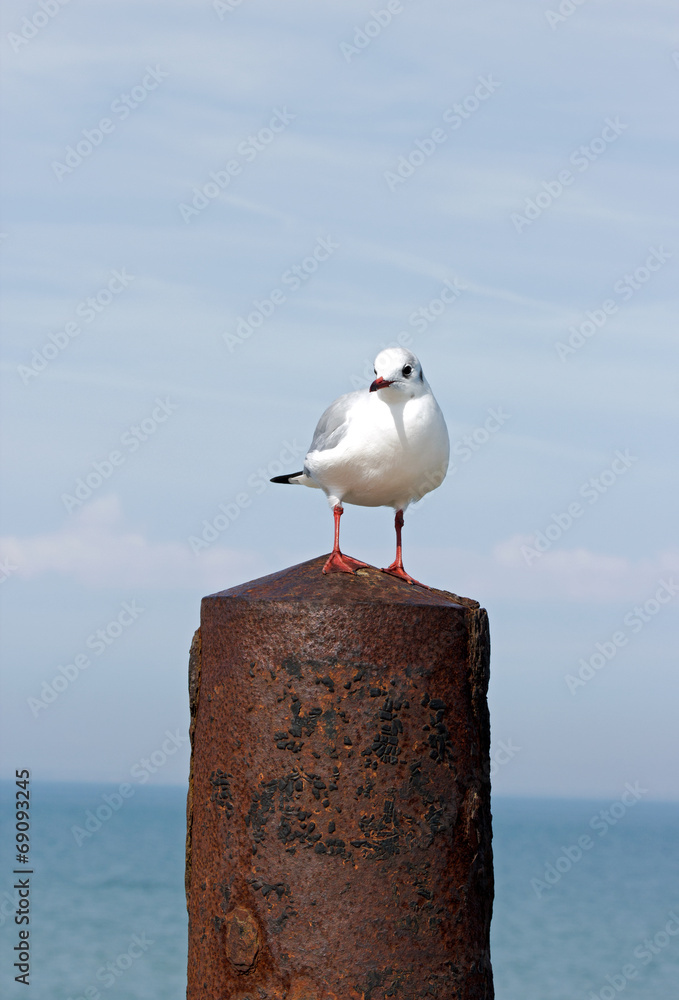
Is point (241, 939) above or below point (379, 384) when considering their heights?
below

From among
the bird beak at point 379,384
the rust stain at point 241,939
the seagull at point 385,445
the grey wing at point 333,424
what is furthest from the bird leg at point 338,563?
the rust stain at point 241,939

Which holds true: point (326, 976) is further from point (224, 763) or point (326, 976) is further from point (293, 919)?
point (224, 763)

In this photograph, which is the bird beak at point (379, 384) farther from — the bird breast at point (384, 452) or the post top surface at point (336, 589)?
the post top surface at point (336, 589)

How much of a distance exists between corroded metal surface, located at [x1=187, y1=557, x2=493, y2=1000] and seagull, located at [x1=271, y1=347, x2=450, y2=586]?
0.64 metres

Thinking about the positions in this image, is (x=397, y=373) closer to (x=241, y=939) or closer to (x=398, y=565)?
(x=398, y=565)

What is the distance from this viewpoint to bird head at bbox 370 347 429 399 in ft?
20.6

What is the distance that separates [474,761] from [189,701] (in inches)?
58.2

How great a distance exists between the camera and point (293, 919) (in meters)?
5.40

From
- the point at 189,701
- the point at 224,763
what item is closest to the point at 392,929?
the point at 224,763

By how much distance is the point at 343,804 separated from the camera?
539 centimetres

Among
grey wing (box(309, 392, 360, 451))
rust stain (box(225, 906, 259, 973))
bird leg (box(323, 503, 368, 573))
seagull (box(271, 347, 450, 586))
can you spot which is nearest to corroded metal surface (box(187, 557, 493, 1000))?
rust stain (box(225, 906, 259, 973))

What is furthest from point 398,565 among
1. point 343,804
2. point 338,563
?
point 343,804

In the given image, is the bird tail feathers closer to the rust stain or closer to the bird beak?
the bird beak

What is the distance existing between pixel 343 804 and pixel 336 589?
0.99 meters
